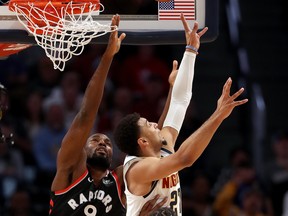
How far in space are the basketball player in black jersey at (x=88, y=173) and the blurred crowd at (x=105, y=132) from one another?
9.19 ft

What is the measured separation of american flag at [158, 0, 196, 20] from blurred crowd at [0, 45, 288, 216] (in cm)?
327

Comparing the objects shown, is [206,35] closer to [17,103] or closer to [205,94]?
[17,103]

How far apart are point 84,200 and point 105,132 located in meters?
3.40

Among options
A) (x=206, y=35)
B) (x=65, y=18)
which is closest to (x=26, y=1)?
(x=65, y=18)

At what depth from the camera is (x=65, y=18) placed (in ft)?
16.9

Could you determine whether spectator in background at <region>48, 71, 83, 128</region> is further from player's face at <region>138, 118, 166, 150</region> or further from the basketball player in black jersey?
player's face at <region>138, 118, 166, 150</region>

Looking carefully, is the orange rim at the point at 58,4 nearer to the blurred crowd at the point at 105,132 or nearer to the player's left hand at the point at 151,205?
the player's left hand at the point at 151,205

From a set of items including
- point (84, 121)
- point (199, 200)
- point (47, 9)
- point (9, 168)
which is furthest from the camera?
point (9, 168)

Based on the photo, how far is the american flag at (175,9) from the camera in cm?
541

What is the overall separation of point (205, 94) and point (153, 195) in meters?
5.01

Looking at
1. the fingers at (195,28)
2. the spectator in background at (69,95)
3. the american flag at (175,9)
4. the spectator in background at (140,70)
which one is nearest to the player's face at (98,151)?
the american flag at (175,9)

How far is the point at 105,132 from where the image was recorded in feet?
29.5

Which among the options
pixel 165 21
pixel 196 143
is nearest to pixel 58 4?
pixel 165 21

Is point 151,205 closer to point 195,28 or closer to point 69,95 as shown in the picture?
point 195,28
